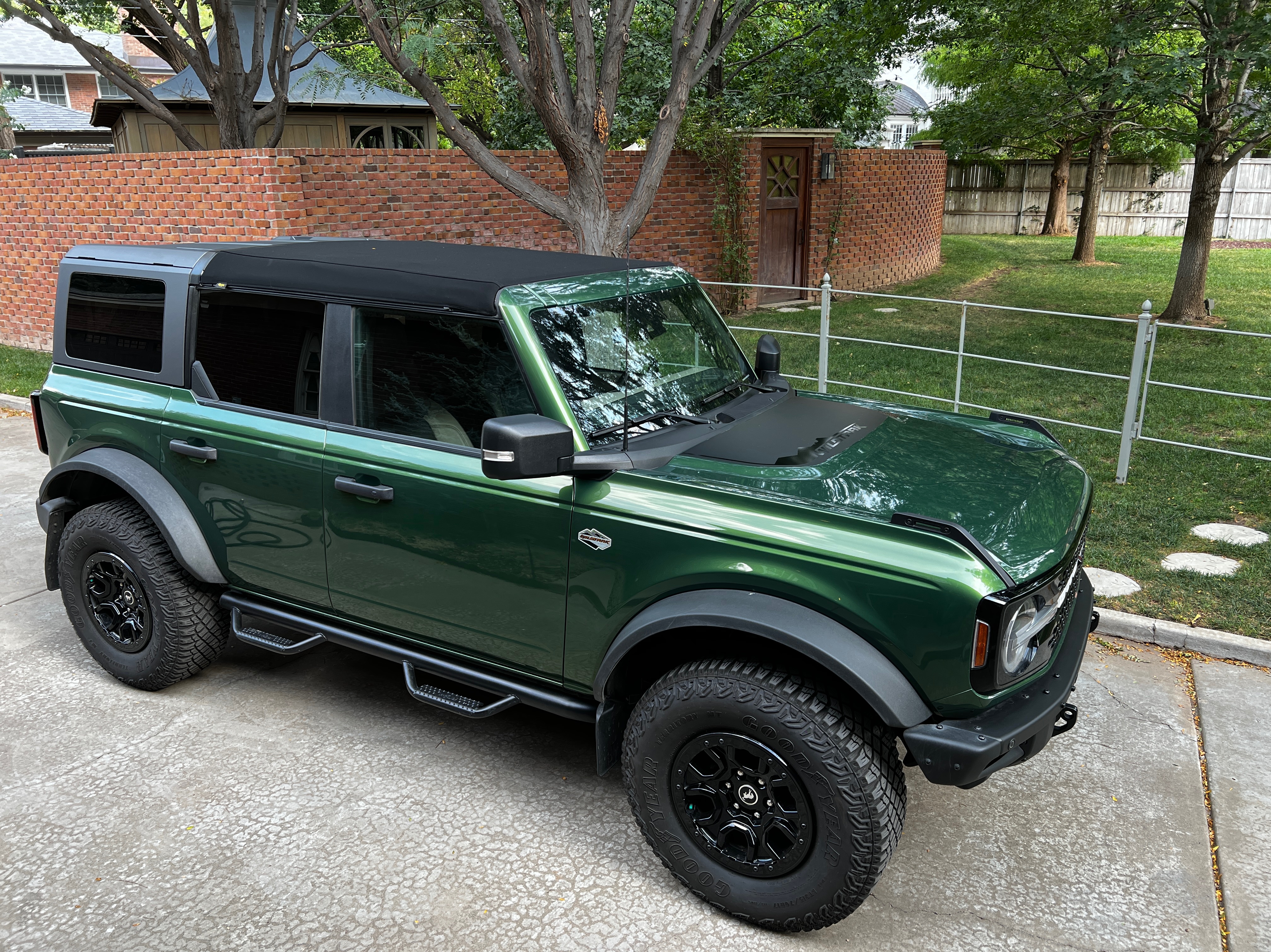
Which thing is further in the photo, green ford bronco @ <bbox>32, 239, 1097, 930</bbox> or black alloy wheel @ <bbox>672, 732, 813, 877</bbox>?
black alloy wheel @ <bbox>672, 732, 813, 877</bbox>

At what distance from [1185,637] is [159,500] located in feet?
16.1

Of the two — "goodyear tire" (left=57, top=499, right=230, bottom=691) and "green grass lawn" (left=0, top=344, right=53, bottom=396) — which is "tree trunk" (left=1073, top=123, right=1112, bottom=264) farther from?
"goodyear tire" (left=57, top=499, right=230, bottom=691)

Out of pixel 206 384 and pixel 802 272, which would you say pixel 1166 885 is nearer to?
pixel 206 384

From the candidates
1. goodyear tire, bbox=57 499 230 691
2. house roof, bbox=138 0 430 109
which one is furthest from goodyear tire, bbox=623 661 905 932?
house roof, bbox=138 0 430 109

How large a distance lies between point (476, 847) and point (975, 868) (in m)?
1.76

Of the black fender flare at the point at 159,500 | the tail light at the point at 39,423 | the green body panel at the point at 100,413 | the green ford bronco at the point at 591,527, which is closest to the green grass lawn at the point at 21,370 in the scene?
the tail light at the point at 39,423

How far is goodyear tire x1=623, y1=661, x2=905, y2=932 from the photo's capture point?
302 centimetres

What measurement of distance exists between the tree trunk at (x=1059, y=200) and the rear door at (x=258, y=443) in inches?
993

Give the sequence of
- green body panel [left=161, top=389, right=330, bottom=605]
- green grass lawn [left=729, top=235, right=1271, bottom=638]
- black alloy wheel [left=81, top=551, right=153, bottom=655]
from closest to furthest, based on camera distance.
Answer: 1. green body panel [left=161, top=389, right=330, bottom=605]
2. black alloy wheel [left=81, top=551, right=153, bottom=655]
3. green grass lawn [left=729, top=235, right=1271, bottom=638]

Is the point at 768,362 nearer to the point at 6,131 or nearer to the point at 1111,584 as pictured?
the point at 1111,584

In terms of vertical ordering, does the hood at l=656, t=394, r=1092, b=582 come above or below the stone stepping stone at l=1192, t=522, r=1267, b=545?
above

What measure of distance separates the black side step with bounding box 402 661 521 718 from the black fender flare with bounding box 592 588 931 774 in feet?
1.96

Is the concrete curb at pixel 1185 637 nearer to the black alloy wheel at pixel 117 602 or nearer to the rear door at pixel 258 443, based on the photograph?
the rear door at pixel 258 443

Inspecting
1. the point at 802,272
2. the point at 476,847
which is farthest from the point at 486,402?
the point at 802,272
